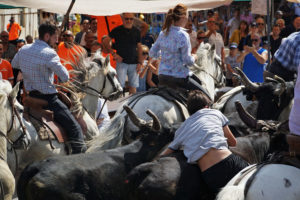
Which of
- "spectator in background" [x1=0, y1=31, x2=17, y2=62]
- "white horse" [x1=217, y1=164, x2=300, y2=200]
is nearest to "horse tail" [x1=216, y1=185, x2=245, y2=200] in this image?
"white horse" [x1=217, y1=164, x2=300, y2=200]

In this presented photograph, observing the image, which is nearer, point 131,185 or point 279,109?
point 131,185

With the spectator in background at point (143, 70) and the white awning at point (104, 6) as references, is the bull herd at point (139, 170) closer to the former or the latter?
the white awning at point (104, 6)

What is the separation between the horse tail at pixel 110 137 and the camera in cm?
749

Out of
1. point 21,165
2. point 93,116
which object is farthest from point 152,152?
point 93,116

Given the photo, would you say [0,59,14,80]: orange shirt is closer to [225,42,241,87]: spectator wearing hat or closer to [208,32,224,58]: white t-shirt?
[225,42,241,87]: spectator wearing hat

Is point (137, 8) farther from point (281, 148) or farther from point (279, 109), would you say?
point (281, 148)

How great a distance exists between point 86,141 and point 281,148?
12.5ft

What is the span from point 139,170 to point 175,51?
3.58 m

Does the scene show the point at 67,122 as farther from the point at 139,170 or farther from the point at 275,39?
the point at 275,39

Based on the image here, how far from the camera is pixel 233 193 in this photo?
435 cm

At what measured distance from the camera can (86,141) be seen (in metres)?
8.47

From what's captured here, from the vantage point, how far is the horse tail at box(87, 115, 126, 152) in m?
7.49

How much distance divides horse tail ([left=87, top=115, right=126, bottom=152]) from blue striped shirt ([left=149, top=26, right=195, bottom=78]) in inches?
48.9

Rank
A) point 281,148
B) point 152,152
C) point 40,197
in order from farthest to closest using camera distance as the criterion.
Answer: point 152,152 < point 40,197 < point 281,148
